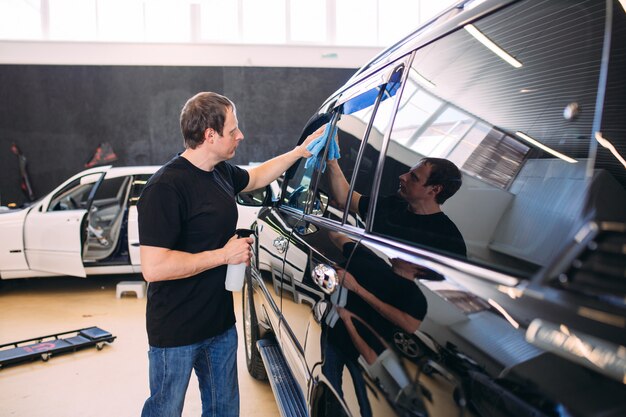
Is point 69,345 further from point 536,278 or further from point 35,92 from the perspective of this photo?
point 35,92

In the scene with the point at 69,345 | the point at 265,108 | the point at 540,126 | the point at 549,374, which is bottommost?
the point at 69,345

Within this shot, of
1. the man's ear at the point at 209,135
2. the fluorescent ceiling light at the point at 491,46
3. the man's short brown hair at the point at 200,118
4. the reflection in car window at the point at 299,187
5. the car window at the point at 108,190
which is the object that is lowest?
the car window at the point at 108,190

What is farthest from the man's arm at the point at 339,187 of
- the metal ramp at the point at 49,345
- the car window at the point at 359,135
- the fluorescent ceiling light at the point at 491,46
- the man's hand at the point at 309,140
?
the metal ramp at the point at 49,345

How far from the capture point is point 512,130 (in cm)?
92

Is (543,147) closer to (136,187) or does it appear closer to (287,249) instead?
(287,249)

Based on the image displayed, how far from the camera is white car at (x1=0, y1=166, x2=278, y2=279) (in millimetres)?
5555

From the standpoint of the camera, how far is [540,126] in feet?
2.81

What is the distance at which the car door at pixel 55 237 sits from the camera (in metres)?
5.54

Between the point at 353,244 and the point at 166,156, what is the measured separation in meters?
10.2

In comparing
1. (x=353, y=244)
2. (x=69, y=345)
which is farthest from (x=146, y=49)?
(x=353, y=244)

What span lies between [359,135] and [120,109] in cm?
1032

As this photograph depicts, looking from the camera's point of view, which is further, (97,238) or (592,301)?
(97,238)

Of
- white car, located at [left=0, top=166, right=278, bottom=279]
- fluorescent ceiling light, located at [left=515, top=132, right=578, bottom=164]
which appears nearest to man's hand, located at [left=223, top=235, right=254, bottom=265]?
fluorescent ceiling light, located at [left=515, top=132, right=578, bottom=164]

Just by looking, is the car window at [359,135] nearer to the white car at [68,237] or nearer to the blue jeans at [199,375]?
the blue jeans at [199,375]
